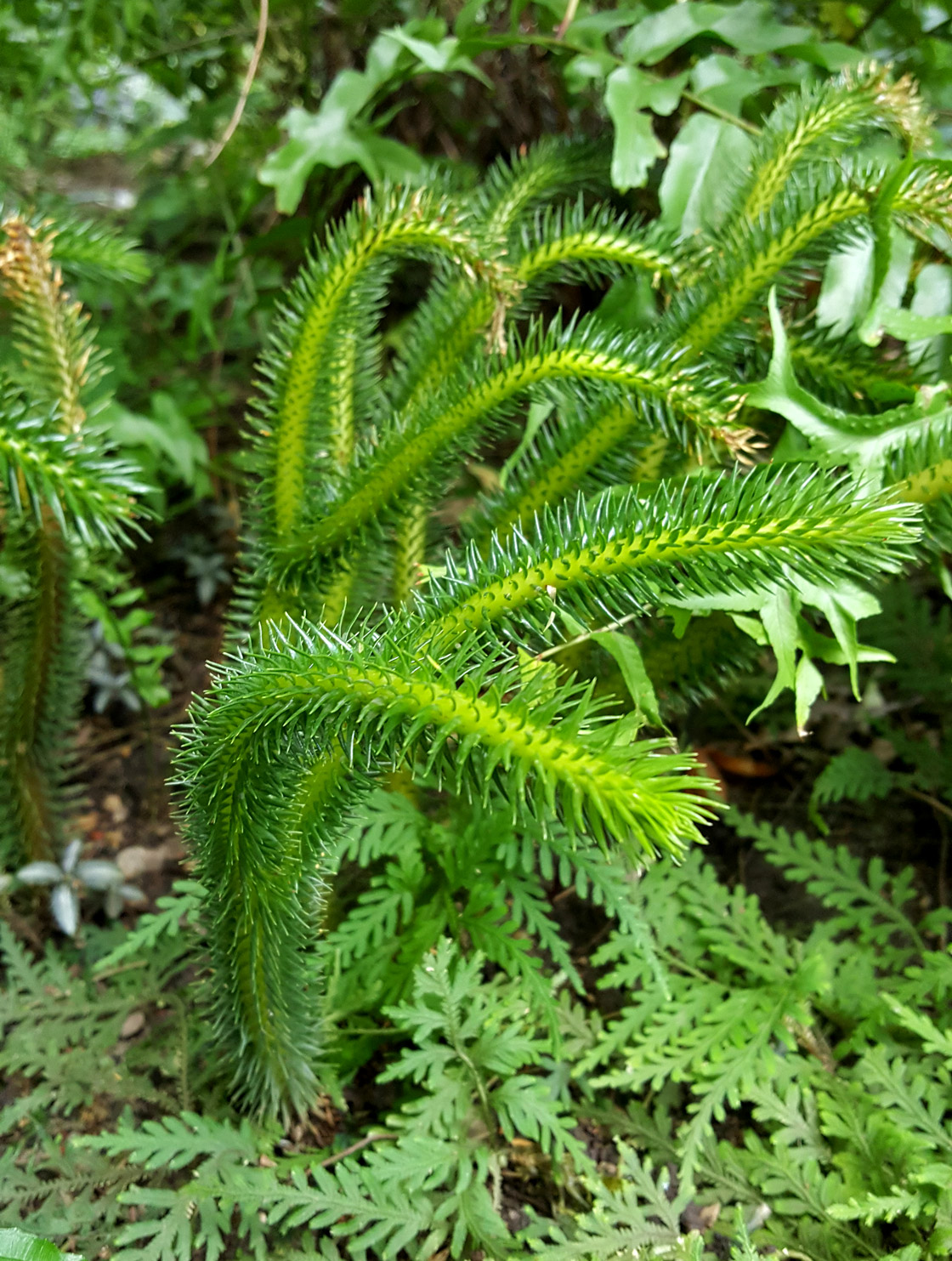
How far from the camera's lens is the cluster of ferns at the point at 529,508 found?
541 millimetres

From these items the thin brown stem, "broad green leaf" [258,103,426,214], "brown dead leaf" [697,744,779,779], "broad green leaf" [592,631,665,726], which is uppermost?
"broad green leaf" [258,103,426,214]

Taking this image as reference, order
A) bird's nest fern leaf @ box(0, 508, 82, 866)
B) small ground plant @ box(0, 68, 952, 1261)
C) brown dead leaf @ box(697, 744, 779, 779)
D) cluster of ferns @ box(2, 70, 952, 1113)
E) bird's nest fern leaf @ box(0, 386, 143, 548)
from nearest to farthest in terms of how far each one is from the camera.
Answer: cluster of ferns @ box(2, 70, 952, 1113) < small ground plant @ box(0, 68, 952, 1261) < bird's nest fern leaf @ box(0, 386, 143, 548) < bird's nest fern leaf @ box(0, 508, 82, 866) < brown dead leaf @ box(697, 744, 779, 779)

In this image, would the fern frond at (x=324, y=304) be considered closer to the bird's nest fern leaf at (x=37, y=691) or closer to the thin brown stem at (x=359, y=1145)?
the bird's nest fern leaf at (x=37, y=691)

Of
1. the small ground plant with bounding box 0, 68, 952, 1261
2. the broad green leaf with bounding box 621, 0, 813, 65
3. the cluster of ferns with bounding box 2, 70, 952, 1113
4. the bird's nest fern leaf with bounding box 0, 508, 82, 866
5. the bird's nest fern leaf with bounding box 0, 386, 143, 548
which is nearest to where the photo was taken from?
the cluster of ferns with bounding box 2, 70, 952, 1113

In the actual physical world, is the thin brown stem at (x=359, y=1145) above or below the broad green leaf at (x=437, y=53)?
below

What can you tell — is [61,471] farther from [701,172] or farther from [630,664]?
[701,172]

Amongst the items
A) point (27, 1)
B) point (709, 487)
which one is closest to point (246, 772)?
point (709, 487)

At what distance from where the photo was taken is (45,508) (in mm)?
1035

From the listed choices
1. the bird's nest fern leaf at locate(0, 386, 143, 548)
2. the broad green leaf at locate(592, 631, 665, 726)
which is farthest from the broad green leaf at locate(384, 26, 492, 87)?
the broad green leaf at locate(592, 631, 665, 726)

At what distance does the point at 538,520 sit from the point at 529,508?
13 cm

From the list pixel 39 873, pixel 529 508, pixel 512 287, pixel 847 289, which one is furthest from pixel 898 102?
pixel 39 873

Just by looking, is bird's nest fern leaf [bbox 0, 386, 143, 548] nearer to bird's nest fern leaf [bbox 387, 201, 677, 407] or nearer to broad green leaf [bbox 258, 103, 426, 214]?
bird's nest fern leaf [bbox 387, 201, 677, 407]

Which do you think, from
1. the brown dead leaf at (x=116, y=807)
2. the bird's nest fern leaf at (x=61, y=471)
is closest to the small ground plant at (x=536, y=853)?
A: the bird's nest fern leaf at (x=61, y=471)

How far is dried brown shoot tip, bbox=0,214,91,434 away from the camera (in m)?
0.92
